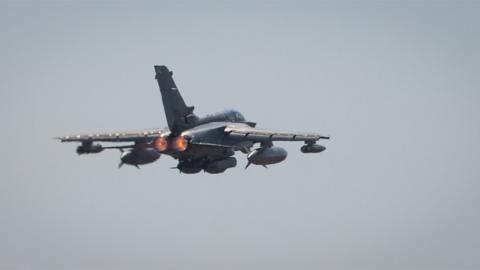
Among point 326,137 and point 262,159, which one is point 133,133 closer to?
point 262,159

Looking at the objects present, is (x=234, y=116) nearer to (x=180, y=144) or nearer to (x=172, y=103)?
(x=172, y=103)

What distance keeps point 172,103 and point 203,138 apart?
503cm

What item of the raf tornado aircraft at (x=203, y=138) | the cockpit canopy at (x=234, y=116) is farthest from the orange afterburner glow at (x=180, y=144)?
the cockpit canopy at (x=234, y=116)

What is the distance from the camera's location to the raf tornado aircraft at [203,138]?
9975cm

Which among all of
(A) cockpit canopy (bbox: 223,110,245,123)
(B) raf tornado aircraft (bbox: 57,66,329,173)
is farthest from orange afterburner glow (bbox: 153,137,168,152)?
(A) cockpit canopy (bbox: 223,110,245,123)

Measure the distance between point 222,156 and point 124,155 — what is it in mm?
14020

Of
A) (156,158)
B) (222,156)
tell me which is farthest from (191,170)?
(156,158)

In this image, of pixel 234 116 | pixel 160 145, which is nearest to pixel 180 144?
pixel 160 145

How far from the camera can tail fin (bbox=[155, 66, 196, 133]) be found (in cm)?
10262

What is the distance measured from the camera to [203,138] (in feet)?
333

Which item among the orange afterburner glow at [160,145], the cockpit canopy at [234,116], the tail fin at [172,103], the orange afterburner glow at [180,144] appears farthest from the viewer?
the cockpit canopy at [234,116]

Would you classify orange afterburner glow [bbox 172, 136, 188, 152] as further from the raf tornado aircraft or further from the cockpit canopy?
the cockpit canopy

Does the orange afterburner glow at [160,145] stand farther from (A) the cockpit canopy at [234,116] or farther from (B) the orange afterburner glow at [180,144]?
(A) the cockpit canopy at [234,116]

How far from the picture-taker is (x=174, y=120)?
339 ft
